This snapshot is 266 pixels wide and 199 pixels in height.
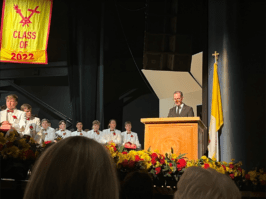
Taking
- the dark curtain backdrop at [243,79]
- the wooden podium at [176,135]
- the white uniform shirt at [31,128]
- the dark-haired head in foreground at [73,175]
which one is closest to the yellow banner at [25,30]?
the white uniform shirt at [31,128]

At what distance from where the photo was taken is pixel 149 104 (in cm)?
1458

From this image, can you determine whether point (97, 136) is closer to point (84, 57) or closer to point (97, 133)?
point (97, 133)

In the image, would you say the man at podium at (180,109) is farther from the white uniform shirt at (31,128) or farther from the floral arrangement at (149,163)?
the white uniform shirt at (31,128)

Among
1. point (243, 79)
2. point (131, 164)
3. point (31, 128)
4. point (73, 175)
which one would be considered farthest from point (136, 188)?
point (31, 128)

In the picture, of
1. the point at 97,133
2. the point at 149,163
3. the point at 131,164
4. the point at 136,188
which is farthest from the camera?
the point at 97,133

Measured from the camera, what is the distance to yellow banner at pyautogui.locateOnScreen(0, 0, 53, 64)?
9266 mm

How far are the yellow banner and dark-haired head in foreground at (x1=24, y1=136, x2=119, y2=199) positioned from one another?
883 centimetres

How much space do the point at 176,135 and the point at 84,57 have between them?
902 cm

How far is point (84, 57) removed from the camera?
1334cm

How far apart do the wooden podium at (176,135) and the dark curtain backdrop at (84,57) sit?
28.0ft

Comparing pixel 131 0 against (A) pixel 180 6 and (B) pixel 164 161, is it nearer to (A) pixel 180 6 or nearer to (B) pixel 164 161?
(A) pixel 180 6

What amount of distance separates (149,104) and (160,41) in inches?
248

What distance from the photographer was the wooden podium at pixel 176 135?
4.81 meters

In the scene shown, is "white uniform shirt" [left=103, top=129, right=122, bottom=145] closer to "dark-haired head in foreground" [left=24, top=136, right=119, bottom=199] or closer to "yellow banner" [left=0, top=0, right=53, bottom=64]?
"yellow banner" [left=0, top=0, right=53, bottom=64]
